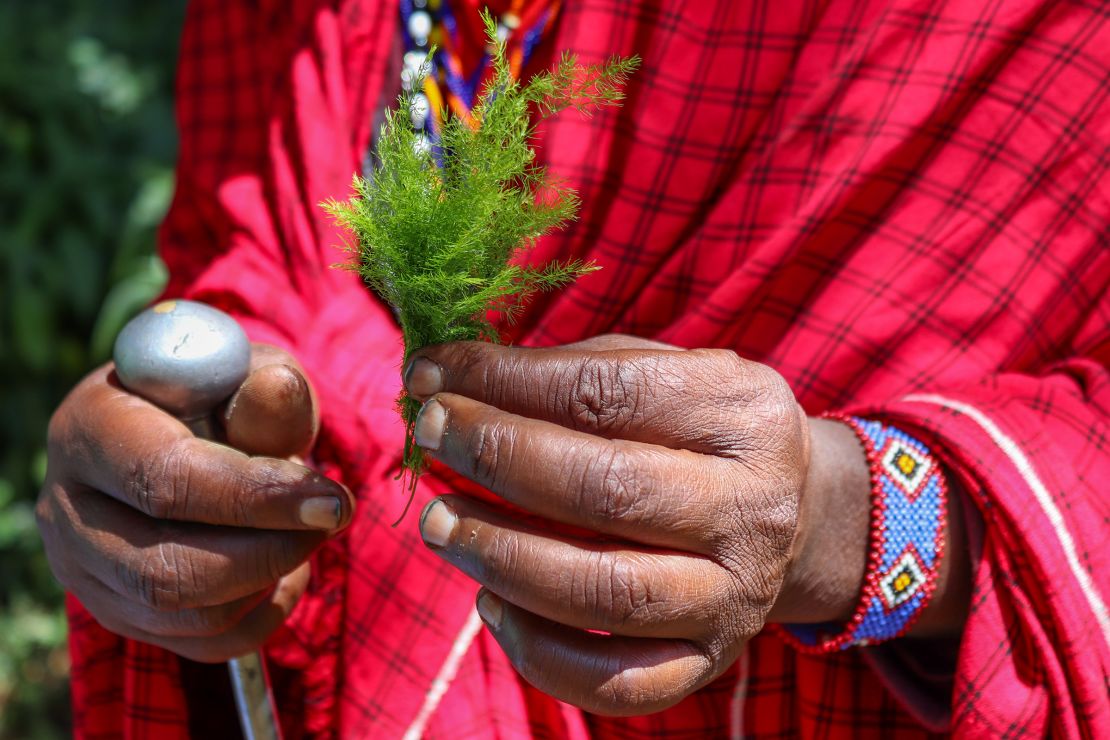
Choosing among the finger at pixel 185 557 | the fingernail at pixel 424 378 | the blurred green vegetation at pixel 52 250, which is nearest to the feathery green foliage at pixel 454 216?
the fingernail at pixel 424 378

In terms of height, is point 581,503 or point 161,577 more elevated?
point 581,503

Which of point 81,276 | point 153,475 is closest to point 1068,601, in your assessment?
point 153,475

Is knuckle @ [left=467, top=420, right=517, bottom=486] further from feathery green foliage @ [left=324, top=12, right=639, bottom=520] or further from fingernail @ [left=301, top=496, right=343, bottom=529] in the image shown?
fingernail @ [left=301, top=496, right=343, bottom=529]

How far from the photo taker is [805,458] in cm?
93

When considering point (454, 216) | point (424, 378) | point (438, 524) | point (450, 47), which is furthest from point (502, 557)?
point (450, 47)

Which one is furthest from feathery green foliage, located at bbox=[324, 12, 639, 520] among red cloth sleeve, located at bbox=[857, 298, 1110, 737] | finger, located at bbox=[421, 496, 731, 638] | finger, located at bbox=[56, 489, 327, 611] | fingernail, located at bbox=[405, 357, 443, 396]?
red cloth sleeve, located at bbox=[857, 298, 1110, 737]

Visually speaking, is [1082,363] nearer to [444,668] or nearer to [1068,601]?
[1068,601]

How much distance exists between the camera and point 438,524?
2.83 ft

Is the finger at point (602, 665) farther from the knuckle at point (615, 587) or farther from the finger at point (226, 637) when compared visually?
the finger at point (226, 637)

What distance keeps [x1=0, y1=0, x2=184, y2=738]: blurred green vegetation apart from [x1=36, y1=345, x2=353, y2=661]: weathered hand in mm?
2190

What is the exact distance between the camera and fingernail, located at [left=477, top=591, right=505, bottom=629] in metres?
0.91

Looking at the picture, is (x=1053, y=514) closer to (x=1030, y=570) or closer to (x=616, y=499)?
(x=1030, y=570)

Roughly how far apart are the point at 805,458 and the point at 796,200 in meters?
0.41

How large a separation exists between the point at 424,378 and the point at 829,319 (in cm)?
56
